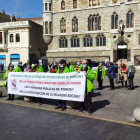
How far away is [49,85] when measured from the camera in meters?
7.86

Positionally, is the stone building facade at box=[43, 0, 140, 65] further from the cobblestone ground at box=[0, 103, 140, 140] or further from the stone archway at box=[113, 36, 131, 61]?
the cobblestone ground at box=[0, 103, 140, 140]

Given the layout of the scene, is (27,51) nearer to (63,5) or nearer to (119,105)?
(63,5)

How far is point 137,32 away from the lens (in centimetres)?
3125

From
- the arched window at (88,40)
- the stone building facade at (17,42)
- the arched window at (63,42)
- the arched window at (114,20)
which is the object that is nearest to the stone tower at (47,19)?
the arched window at (63,42)

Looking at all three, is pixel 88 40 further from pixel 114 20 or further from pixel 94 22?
pixel 114 20

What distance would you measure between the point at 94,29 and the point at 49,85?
2807 centimetres

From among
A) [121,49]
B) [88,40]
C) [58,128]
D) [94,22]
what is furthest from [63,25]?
[58,128]

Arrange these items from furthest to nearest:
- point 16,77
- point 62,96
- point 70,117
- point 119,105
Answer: point 16,77 < point 119,105 < point 62,96 < point 70,117

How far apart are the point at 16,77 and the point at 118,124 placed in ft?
17.7

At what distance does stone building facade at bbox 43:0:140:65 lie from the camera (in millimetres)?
31609

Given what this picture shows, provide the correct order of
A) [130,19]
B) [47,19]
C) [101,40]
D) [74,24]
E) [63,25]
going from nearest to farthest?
1. [130,19]
2. [101,40]
3. [74,24]
4. [47,19]
5. [63,25]

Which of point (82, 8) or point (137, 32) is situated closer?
point (137, 32)

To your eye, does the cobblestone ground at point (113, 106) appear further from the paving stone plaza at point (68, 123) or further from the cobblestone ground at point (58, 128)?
the cobblestone ground at point (58, 128)

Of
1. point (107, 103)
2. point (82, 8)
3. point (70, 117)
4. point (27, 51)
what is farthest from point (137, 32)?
point (70, 117)
